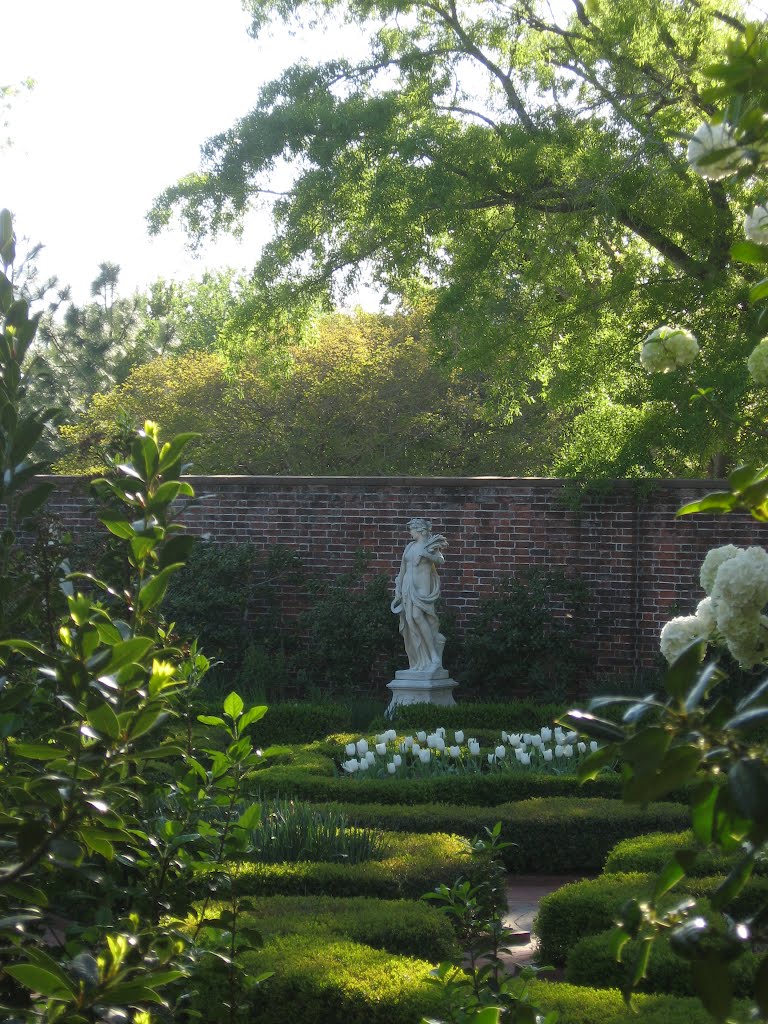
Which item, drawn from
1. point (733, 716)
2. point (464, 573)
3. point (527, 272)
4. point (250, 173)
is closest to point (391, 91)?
point (250, 173)

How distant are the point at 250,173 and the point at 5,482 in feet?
42.5

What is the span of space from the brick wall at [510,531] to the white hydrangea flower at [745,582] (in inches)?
420

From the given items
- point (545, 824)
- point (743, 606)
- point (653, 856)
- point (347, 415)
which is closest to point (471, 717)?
point (545, 824)

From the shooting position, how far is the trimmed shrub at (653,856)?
A: 562cm

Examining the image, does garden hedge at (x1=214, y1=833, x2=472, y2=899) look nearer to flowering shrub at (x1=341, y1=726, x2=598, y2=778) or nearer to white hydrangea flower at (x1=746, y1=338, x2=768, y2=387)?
flowering shrub at (x1=341, y1=726, x2=598, y2=778)

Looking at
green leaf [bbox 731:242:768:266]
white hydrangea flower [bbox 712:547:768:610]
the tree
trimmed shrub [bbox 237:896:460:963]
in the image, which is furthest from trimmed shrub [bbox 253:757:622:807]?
the tree

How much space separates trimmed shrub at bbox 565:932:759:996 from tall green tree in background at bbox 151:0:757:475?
25.7 feet

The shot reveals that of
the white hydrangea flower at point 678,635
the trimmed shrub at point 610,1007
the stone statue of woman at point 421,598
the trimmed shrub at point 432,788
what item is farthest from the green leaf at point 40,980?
the stone statue of woman at point 421,598

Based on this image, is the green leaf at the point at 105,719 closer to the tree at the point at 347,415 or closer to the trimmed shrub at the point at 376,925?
the trimmed shrub at the point at 376,925

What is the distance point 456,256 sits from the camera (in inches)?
552

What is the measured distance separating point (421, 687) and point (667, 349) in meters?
9.40

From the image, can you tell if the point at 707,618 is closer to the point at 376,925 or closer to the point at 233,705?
the point at 233,705

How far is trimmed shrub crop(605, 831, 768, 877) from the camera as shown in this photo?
562 centimetres

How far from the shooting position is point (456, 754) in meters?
8.86
